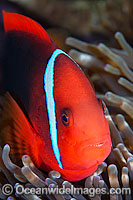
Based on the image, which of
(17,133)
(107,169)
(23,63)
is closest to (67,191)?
(107,169)

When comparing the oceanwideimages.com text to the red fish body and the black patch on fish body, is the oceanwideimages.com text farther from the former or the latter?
the black patch on fish body

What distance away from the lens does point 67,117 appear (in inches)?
32.1

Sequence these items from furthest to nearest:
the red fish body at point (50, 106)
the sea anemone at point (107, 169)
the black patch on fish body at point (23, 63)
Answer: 1. the black patch on fish body at point (23, 63)
2. the sea anemone at point (107, 169)
3. the red fish body at point (50, 106)

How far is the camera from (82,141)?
78 centimetres

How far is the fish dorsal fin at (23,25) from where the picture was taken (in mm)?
1111

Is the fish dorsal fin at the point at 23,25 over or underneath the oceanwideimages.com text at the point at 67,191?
over

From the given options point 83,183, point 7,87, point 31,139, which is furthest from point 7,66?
point 83,183

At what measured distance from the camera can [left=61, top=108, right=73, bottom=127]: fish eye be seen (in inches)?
31.9

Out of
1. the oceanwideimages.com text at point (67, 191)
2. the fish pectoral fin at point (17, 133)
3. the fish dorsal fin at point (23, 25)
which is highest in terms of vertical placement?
the fish dorsal fin at point (23, 25)

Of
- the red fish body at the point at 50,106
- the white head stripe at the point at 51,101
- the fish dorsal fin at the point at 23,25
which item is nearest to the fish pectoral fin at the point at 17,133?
the red fish body at the point at 50,106

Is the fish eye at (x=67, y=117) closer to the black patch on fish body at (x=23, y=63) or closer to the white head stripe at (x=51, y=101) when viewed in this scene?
the white head stripe at (x=51, y=101)

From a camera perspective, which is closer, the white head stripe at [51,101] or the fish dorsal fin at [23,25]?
the white head stripe at [51,101]

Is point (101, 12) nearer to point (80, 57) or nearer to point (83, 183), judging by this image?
point (80, 57)

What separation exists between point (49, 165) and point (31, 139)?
0.41 ft
